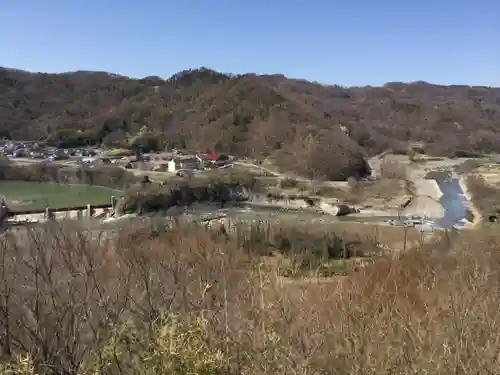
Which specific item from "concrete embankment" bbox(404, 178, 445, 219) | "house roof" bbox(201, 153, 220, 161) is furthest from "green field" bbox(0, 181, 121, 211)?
"concrete embankment" bbox(404, 178, 445, 219)

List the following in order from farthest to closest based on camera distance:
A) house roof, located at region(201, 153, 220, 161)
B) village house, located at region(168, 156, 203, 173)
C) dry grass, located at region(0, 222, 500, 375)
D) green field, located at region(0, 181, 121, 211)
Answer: house roof, located at region(201, 153, 220, 161) < village house, located at region(168, 156, 203, 173) < green field, located at region(0, 181, 121, 211) < dry grass, located at region(0, 222, 500, 375)

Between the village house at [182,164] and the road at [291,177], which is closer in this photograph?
the road at [291,177]

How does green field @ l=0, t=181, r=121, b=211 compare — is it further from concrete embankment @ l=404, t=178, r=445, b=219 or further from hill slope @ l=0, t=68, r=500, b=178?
concrete embankment @ l=404, t=178, r=445, b=219

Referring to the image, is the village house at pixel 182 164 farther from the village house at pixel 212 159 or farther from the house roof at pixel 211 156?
the house roof at pixel 211 156

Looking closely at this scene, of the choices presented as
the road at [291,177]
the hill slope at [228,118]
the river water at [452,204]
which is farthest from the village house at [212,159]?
the river water at [452,204]

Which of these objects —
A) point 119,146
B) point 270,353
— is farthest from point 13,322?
point 119,146

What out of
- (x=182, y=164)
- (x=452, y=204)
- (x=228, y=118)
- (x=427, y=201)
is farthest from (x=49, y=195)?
(x=228, y=118)
